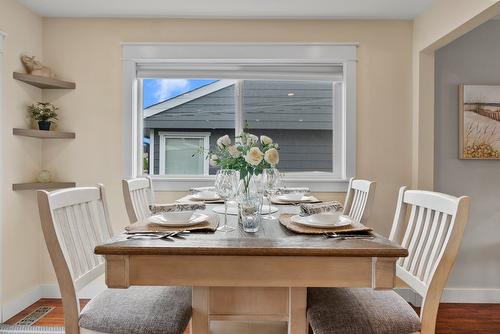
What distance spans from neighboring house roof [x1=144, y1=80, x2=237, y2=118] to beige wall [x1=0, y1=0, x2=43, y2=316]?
909 mm

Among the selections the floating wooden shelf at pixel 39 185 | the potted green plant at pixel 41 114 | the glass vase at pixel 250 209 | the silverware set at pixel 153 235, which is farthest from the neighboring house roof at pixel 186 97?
the silverware set at pixel 153 235

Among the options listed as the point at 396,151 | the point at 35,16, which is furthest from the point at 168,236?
the point at 35,16

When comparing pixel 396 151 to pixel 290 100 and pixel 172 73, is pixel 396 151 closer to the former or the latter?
pixel 290 100

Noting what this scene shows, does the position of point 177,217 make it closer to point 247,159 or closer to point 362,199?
point 247,159

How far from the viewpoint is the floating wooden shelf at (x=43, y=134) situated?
8.50 ft

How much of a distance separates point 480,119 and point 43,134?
3.49m

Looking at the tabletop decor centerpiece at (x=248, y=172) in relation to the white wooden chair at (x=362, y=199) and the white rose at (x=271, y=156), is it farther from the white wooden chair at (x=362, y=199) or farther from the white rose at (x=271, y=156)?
the white wooden chair at (x=362, y=199)

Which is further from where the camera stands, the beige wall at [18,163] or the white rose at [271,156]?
the beige wall at [18,163]

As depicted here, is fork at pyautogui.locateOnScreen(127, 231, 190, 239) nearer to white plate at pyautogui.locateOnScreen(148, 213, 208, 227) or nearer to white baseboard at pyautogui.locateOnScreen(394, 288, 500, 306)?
white plate at pyautogui.locateOnScreen(148, 213, 208, 227)

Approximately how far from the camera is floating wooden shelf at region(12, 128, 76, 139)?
2590 millimetres

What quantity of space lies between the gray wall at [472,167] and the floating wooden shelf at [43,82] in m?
3.06

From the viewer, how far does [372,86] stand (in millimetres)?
2926

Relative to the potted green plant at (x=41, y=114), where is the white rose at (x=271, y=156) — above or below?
below

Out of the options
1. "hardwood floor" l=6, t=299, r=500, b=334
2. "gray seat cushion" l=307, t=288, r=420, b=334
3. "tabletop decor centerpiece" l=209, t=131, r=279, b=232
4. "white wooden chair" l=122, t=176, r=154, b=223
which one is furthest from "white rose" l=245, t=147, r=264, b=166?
"hardwood floor" l=6, t=299, r=500, b=334
